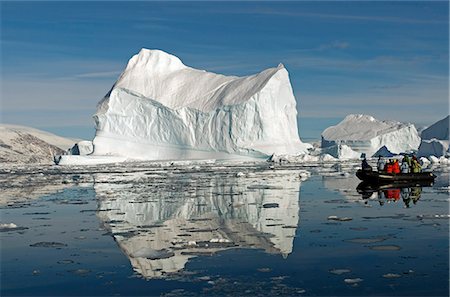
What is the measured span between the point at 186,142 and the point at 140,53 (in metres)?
9.52

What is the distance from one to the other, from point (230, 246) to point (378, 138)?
47691 millimetres

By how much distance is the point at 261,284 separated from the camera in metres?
5.73

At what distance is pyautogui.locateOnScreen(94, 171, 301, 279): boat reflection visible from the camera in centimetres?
738

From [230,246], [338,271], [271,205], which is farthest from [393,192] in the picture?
[338,271]

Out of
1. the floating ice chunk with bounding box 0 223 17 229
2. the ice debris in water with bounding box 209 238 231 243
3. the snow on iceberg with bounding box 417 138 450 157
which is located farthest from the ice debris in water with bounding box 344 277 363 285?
the snow on iceberg with bounding box 417 138 450 157

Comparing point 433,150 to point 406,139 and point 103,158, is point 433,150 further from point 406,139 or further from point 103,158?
point 103,158

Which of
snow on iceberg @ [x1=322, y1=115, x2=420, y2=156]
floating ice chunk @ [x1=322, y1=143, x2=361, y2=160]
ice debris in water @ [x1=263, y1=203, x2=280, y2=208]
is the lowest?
ice debris in water @ [x1=263, y1=203, x2=280, y2=208]

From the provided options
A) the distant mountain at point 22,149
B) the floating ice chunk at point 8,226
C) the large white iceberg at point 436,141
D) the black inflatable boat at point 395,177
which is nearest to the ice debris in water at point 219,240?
the floating ice chunk at point 8,226

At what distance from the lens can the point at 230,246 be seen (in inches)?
305

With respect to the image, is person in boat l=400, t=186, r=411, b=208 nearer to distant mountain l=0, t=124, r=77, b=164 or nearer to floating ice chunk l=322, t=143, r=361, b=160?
floating ice chunk l=322, t=143, r=361, b=160

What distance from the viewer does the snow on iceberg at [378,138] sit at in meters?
53.2

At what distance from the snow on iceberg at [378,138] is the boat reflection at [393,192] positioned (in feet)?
119

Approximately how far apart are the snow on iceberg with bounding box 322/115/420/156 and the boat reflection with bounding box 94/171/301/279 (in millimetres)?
38786

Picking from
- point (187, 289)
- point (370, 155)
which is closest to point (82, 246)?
point (187, 289)
